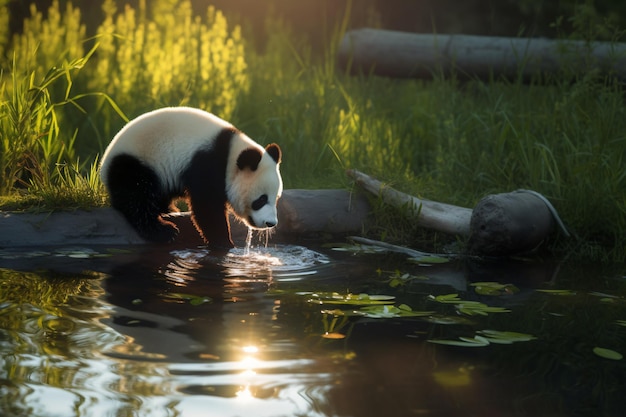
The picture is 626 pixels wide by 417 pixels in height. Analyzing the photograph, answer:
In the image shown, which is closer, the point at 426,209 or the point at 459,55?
the point at 426,209

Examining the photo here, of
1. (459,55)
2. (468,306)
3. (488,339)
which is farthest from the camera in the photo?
(459,55)

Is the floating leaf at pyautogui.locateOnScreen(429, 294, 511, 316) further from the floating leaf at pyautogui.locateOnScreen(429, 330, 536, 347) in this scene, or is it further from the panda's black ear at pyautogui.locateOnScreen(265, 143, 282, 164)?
the panda's black ear at pyautogui.locateOnScreen(265, 143, 282, 164)

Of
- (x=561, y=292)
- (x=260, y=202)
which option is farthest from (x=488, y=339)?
(x=260, y=202)

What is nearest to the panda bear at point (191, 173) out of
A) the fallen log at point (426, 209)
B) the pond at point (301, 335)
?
the pond at point (301, 335)

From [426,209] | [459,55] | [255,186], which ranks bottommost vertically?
[426,209]

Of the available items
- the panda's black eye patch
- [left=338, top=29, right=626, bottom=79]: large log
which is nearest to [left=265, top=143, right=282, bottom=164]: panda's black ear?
the panda's black eye patch

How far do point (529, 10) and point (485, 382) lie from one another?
31.6ft

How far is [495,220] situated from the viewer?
5184 mm

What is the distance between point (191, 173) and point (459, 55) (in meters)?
4.53

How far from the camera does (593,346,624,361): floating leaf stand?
11.1ft

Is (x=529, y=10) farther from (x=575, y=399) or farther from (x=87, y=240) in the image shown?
(x=575, y=399)

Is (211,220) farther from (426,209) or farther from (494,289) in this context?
(494,289)

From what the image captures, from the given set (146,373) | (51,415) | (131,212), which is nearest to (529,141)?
(131,212)

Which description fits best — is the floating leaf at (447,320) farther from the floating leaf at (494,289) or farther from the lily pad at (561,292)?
the lily pad at (561,292)
